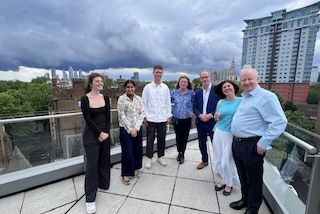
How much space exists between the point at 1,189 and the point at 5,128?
0.77 metres

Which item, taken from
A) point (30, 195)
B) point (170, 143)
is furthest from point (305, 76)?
point (30, 195)

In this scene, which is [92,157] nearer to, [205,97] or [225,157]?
[225,157]

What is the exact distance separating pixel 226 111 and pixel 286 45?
4761 cm

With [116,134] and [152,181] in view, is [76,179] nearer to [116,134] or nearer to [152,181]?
[116,134]

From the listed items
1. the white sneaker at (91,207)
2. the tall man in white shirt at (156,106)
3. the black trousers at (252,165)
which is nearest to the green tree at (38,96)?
the tall man in white shirt at (156,106)

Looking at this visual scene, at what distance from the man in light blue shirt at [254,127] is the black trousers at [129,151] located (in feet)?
4.59

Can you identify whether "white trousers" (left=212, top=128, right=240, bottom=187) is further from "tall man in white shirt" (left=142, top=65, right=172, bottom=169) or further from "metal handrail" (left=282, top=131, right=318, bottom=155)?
"tall man in white shirt" (left=142, top=65, right=172, bottom=169)

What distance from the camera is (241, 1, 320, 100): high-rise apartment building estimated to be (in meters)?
36.4

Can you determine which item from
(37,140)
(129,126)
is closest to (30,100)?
(37,140)

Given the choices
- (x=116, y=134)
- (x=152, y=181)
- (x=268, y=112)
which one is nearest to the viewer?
(x=268, y=112)

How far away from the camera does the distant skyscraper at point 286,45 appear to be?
36.4 m

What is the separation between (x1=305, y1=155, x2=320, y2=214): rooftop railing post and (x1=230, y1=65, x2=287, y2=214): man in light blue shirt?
0.34 m

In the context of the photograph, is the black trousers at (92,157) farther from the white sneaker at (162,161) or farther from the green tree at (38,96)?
the green tree at (38,96)

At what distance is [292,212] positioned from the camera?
1808 mm
